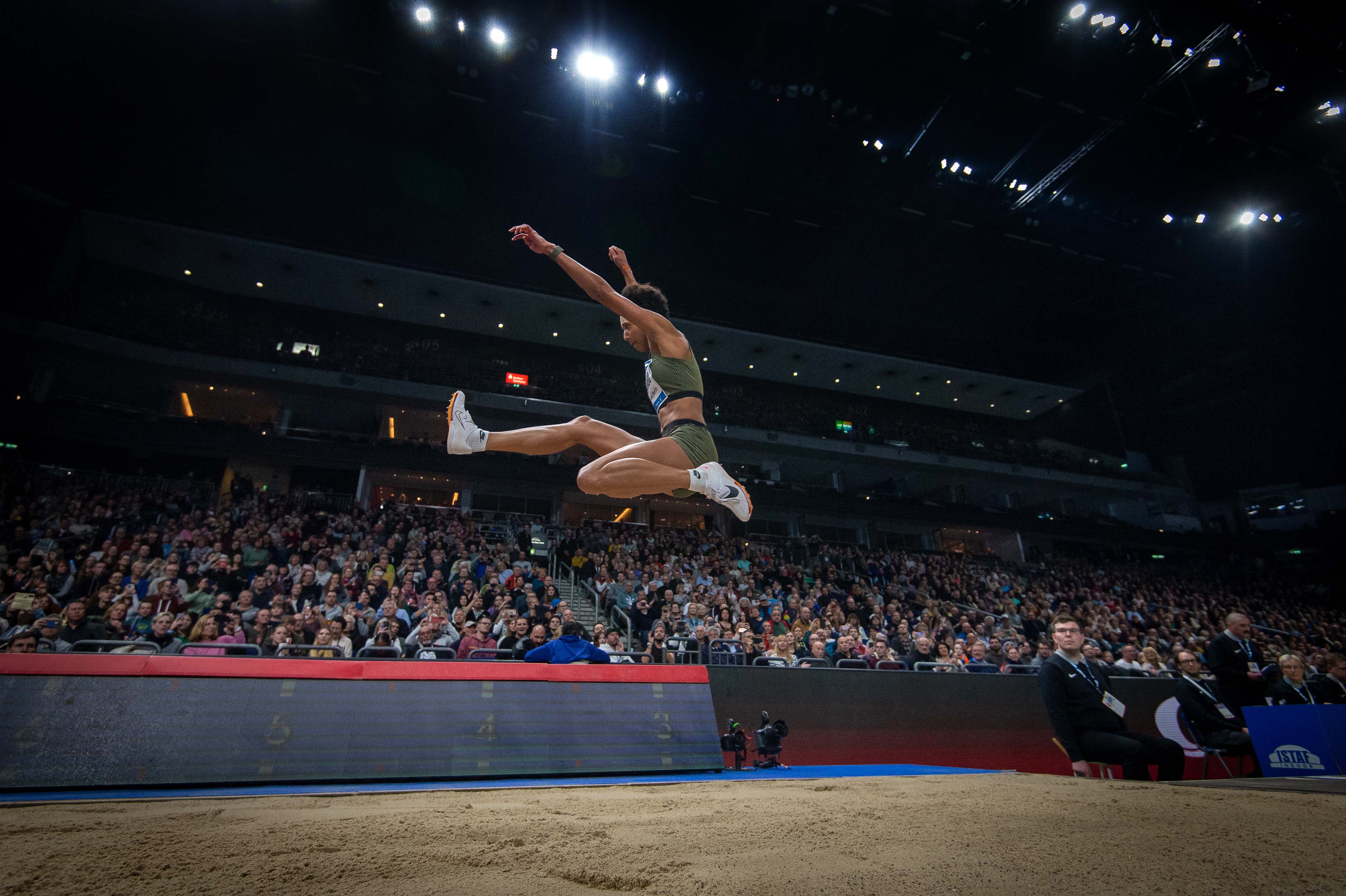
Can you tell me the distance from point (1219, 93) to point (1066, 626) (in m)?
15.8

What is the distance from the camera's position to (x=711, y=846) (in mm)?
2016

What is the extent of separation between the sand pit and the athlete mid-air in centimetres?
185

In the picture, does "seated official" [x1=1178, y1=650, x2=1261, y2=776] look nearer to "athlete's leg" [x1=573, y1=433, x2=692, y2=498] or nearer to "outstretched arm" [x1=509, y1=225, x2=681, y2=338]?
"athlete's leg" [x1=573, y1=433, x2=692, y2=498]

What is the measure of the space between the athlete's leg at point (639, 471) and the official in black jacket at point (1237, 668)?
5351mm

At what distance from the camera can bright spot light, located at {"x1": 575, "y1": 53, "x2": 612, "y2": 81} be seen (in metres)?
13.4

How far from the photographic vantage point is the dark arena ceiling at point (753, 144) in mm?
12484

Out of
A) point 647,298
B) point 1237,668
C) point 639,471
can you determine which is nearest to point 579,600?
point 647,298

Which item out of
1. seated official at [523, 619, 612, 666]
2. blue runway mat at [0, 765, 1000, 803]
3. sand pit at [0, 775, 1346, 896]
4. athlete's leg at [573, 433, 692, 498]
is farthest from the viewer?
seated official at [523, 619, 612, 666]

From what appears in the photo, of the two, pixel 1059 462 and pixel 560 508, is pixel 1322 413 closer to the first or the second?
pixel 1059 462

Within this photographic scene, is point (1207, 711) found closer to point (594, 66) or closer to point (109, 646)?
point (109, 646)

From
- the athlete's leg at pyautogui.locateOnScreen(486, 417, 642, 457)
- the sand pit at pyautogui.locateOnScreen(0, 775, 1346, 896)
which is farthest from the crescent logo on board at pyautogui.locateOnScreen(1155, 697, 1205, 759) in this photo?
the athlete's leg at pyautogui.locateOnScreen(486, 417, 642, 457)

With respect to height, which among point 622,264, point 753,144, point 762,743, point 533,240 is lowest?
point 762,743

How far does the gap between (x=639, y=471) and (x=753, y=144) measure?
13.9 m

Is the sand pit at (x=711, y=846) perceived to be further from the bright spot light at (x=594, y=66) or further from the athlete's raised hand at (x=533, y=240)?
the bright spot light at (x=594, y=66)
